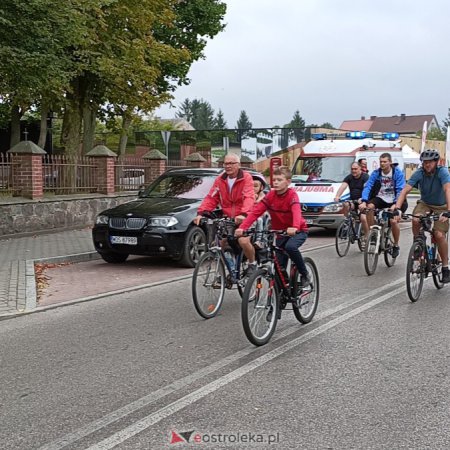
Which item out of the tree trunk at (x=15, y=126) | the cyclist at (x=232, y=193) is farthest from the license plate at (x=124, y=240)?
the tree trunk at (x=15, y=126)

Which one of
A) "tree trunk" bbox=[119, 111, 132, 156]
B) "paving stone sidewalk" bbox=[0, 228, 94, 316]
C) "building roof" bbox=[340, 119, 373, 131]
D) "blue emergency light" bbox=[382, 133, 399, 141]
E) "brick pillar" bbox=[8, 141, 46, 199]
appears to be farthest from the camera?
"building roof" bbox=[340, 119, 373, 131]

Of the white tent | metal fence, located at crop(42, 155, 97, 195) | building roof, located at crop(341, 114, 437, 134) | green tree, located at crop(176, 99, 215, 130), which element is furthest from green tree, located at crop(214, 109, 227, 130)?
metal fence, located at crop(42, 155, 97, 195)

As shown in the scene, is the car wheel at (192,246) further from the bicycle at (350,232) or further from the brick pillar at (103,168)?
the brick pillar at (103,168)

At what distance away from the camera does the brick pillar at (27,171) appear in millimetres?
15852

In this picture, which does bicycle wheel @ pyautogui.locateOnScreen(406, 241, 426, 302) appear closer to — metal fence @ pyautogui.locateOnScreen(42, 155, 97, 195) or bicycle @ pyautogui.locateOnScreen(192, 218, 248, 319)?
bicycle @ pyautogui.locateOnScreen(192, 218, 248, 319)

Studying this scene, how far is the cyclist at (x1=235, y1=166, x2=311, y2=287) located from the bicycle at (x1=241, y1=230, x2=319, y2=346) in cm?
9

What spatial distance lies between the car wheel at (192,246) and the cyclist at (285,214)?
429cm

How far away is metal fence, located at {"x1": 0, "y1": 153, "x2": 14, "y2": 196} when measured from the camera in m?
15.5

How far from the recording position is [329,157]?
1803 cm

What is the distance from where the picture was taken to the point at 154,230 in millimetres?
10703

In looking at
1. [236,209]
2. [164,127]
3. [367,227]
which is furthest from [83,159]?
[164,127]

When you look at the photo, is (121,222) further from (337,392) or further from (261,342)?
(337,392)

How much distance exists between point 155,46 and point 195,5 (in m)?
9.09

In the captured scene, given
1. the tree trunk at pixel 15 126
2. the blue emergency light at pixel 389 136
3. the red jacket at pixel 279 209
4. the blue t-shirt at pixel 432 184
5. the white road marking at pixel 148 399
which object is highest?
the tree trunk at pixel 15 126
